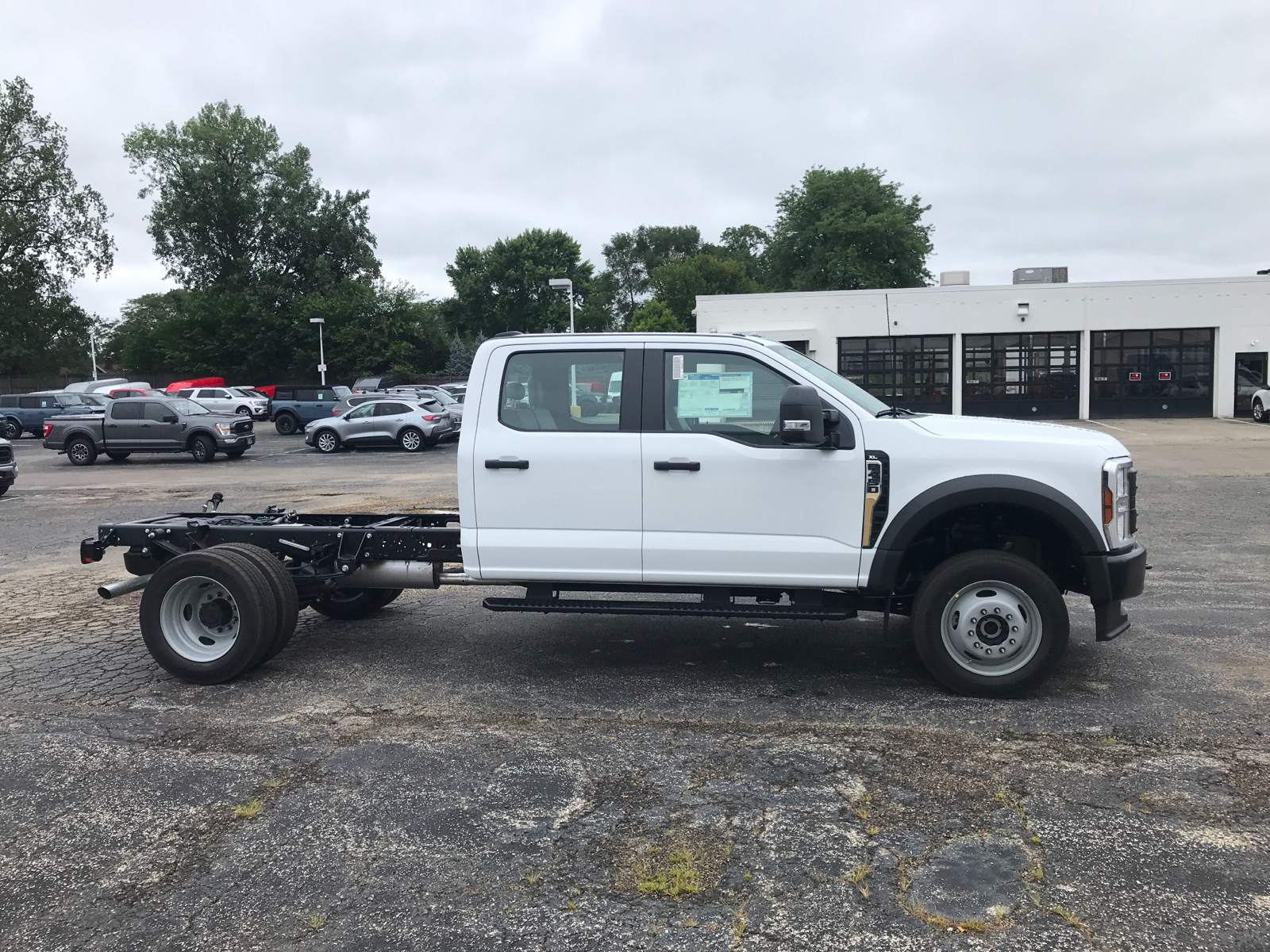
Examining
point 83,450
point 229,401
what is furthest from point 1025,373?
point 229,401

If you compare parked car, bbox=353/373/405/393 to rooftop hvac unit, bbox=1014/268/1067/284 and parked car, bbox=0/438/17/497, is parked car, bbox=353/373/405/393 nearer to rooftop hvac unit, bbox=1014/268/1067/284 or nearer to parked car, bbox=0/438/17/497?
rooftop hvac unit, bbox=1014/268/1067/284

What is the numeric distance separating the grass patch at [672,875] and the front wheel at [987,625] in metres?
2.33

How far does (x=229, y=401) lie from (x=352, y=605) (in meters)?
37.1

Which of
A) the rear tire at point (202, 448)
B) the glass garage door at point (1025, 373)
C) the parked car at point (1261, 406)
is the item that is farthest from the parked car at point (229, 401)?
the parked car at point (1261, 406)

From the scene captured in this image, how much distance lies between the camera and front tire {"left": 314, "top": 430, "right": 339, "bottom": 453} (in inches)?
1105

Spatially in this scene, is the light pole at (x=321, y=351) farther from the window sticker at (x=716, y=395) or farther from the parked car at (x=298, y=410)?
the window sticker at (x=716, y=395)

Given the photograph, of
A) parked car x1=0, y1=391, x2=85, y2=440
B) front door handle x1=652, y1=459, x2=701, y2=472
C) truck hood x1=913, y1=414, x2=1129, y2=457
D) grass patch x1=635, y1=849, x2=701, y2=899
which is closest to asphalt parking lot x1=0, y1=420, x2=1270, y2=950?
grass patch x1=635, y1=849, x2=701, y2=899

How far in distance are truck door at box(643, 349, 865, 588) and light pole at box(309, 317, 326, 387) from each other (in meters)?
51.5

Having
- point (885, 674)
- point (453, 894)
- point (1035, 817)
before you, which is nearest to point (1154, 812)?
point (1035, 817)

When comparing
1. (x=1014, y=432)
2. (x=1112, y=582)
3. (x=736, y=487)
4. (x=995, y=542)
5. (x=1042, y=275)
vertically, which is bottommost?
(x=1112, y=582)

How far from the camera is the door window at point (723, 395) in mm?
5797

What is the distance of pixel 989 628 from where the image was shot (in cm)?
561

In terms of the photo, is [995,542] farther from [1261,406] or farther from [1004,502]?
[1261,406]

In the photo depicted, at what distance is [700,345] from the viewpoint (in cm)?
594
